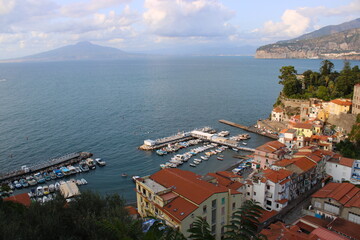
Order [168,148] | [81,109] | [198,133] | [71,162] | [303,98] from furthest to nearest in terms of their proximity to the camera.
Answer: [81,109] → [303,98] → [198,133] → [168,148] → [71,162]

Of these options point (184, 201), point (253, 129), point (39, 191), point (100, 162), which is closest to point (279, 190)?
point (184, 201)

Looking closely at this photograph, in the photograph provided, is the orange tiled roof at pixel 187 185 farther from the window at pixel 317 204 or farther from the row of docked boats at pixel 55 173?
the row of docked boats at pixel 55 173

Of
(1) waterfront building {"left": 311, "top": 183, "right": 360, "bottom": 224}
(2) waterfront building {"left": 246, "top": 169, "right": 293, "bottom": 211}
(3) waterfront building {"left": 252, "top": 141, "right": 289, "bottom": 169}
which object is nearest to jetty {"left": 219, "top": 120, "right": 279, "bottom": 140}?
(3) waterfront building {"left": 252, "top": 141, "right": 289, "bottom": 169}

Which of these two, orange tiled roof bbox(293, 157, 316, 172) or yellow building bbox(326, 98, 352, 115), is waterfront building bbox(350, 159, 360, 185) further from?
yellow building bbox(326, 98, 352, 115)

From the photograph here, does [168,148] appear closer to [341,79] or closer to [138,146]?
[138,146]

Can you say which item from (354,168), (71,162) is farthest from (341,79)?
(71,162)

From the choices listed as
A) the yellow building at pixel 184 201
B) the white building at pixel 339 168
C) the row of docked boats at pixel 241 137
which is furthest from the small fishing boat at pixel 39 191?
the white building at pixel 339 168

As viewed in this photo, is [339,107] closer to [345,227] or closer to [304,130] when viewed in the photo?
[304,130]
